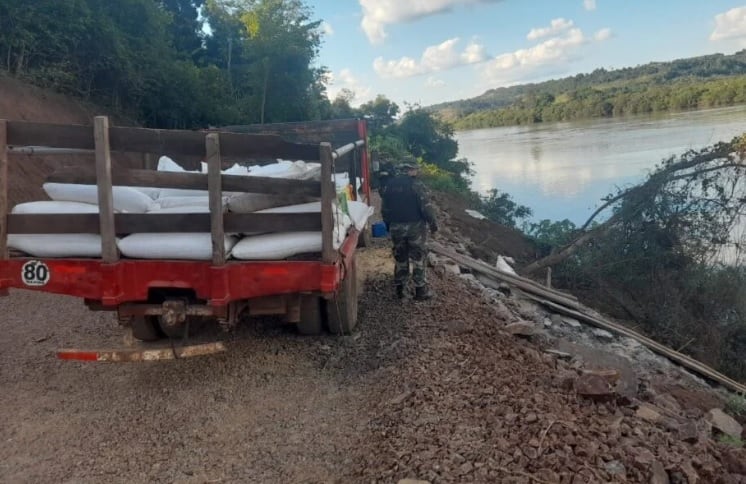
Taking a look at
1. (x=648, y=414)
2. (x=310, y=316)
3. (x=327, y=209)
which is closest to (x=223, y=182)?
(x=327, y=209)

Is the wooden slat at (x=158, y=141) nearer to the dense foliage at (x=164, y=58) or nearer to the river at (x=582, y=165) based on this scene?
the dense foliage at (x=164, y=58)

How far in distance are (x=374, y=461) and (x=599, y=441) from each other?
1.29 metres

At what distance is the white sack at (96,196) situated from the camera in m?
3.74

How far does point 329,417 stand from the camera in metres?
3.82

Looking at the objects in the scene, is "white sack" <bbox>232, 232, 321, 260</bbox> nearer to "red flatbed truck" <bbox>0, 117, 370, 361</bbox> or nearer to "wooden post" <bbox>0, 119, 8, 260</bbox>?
"red flatbed truck" <bbox>0, 117, 370, 361</bbox>

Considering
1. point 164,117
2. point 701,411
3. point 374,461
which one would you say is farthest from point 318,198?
point 164,117

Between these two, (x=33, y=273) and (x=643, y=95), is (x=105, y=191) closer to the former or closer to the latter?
(x=33, y=273)

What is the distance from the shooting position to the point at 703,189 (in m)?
10.2

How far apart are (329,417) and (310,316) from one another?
1.26 m

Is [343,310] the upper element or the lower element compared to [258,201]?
lower

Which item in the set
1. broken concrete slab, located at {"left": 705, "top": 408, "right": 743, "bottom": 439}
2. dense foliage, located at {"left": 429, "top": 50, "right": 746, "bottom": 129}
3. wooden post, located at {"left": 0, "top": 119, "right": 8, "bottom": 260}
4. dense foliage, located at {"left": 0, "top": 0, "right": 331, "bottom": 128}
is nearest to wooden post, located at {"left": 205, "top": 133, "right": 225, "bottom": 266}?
wooden post, located at {"left": 0, "top": 119, "right": 8, "bottom": 260}

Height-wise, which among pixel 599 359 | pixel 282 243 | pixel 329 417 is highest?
pixel 282 243

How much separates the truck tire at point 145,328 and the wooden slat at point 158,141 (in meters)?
1.63

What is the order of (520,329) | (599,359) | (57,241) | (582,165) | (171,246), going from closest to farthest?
(171,246) < (57,241) < (520,329) < (599,359) < (582,165)
